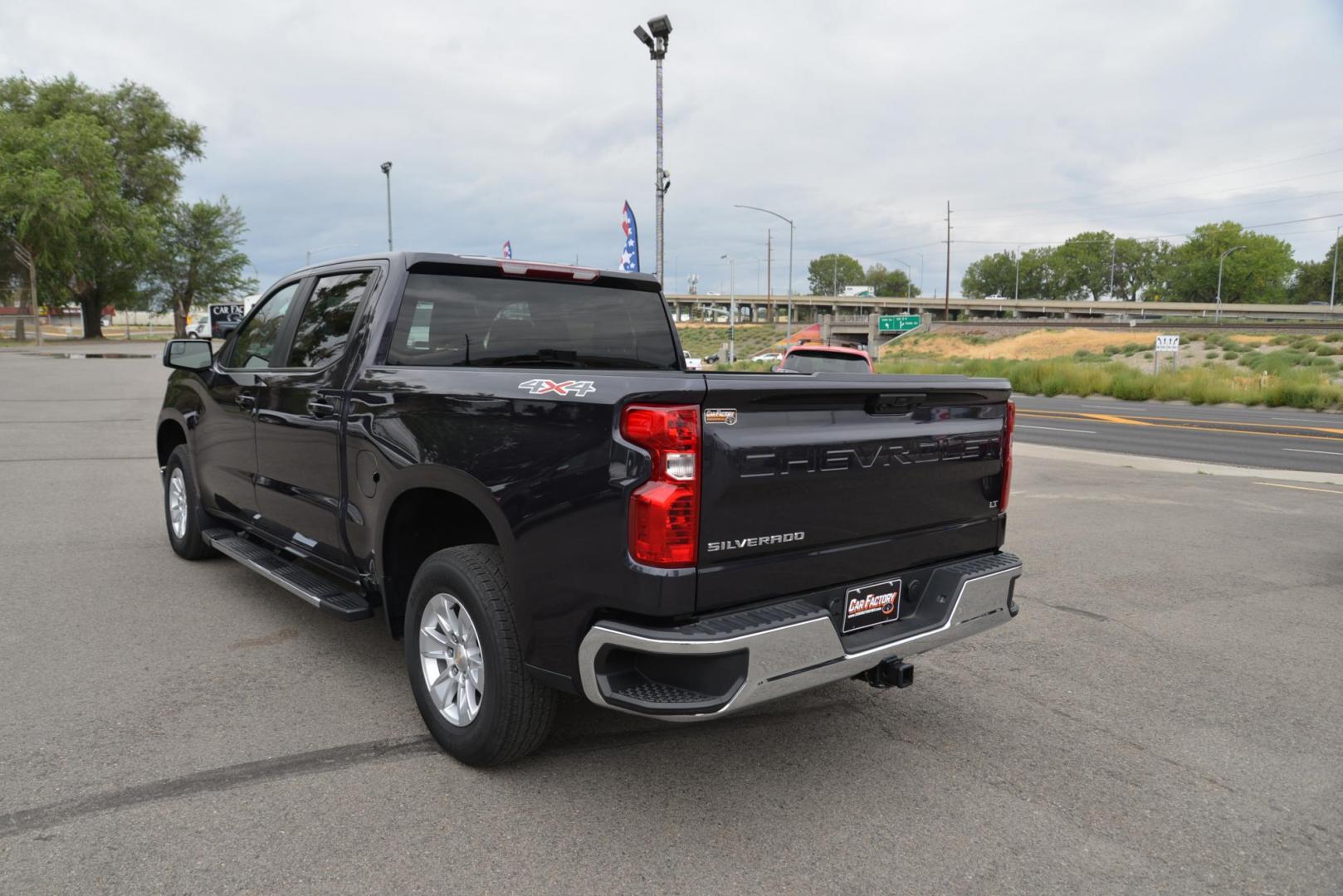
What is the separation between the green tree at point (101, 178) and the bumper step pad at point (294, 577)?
5370cm

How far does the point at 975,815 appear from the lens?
10.7 ft

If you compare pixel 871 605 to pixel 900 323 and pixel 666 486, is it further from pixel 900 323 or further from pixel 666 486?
pixel 900 323

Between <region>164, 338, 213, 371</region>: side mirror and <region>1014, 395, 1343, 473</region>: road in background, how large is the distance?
13.7m

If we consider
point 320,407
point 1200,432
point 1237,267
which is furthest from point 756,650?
point 1237,267

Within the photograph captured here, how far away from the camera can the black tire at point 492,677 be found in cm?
326

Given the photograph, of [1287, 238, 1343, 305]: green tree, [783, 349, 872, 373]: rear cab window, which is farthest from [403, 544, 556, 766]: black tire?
[1287, 238, 1343, 305]: green tree

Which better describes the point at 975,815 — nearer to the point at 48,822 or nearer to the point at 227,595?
the point at 48,822

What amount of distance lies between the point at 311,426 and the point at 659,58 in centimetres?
1444

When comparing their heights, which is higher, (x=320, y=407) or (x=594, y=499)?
(x=320, y=407)

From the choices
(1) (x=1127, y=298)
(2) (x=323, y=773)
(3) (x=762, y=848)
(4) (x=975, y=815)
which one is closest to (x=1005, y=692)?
(4) (x=975, y=815)

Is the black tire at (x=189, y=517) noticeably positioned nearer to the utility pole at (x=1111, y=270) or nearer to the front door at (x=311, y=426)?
the front door at (x=311, y=426)

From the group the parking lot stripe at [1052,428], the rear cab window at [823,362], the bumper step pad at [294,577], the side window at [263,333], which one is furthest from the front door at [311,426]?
the parking lot stripe at [1052,428]

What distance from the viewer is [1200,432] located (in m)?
19.4

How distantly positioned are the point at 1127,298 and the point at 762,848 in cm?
17421
